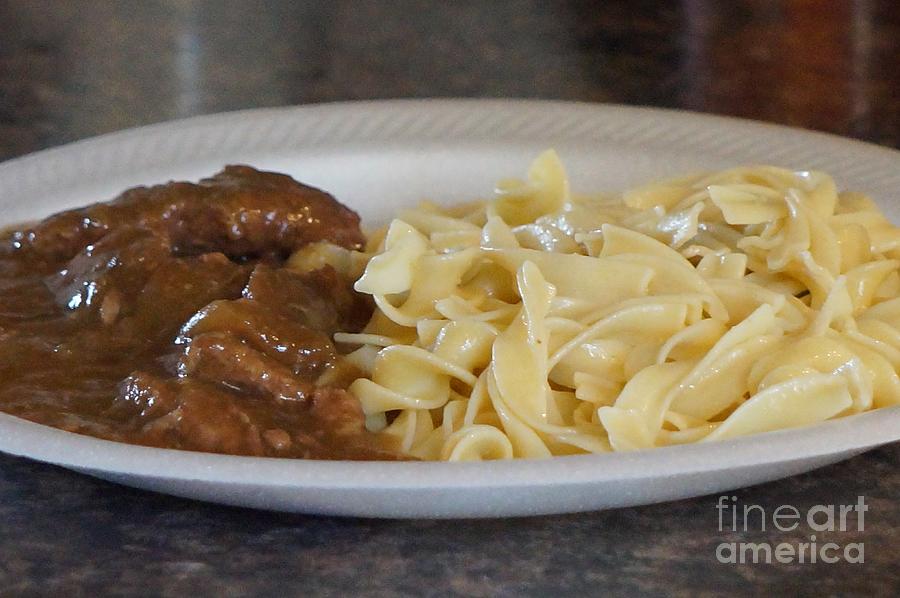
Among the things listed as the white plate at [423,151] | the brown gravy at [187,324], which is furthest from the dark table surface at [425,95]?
the white plate at [423,151]

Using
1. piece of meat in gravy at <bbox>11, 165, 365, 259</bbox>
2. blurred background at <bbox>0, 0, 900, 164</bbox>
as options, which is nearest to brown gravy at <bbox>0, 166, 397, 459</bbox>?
piece of meat in gravy at <bbox>11, 165, 365, 259</bbox>

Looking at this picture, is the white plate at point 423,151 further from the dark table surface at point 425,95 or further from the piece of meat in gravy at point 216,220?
the dark table surface at point 425,95

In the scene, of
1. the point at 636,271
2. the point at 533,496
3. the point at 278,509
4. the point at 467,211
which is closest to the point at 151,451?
the point at 278,509

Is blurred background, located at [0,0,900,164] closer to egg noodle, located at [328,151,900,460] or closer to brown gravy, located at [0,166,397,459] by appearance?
brown gravy, located at [0,166,397,459]

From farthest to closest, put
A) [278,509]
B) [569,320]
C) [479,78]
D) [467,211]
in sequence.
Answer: [479,78] < [467,211] < [569,320] < [278,509]

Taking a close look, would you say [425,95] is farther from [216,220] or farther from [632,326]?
[632,326]

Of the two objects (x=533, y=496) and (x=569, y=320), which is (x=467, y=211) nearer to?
(x=569, y=320)

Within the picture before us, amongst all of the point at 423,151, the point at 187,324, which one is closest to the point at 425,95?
the point at 423,151
